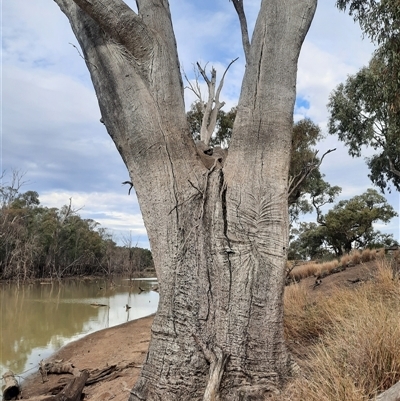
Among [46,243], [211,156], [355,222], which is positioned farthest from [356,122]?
[46,243]

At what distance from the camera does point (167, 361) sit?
2.83 m

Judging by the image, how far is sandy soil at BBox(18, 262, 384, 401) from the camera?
4.57m

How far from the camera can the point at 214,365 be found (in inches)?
107

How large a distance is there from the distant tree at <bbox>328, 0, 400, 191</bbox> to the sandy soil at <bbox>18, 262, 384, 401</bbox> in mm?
3980

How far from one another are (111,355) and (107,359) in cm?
32

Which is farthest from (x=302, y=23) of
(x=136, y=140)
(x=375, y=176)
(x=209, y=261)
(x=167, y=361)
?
(x=375, y=176)

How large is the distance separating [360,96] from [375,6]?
610cm

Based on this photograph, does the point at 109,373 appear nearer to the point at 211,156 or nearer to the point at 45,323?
the point at 211,156

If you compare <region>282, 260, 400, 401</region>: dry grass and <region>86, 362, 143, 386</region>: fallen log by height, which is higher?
<region>282, 260, 400, 401</region>: dry grass

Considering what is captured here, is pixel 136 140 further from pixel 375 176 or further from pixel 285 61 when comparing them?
pixel 375 176

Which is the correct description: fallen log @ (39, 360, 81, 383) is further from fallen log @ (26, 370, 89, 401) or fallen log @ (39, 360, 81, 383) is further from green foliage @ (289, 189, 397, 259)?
green foliage @ (289, 189, 397, 259)

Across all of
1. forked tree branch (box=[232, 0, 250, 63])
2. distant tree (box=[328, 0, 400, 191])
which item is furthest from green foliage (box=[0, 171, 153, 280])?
forked tree branch (box=[232, 0, 250, 63])

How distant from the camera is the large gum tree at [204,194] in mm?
2818

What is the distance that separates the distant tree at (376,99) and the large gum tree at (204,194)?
5.83m
